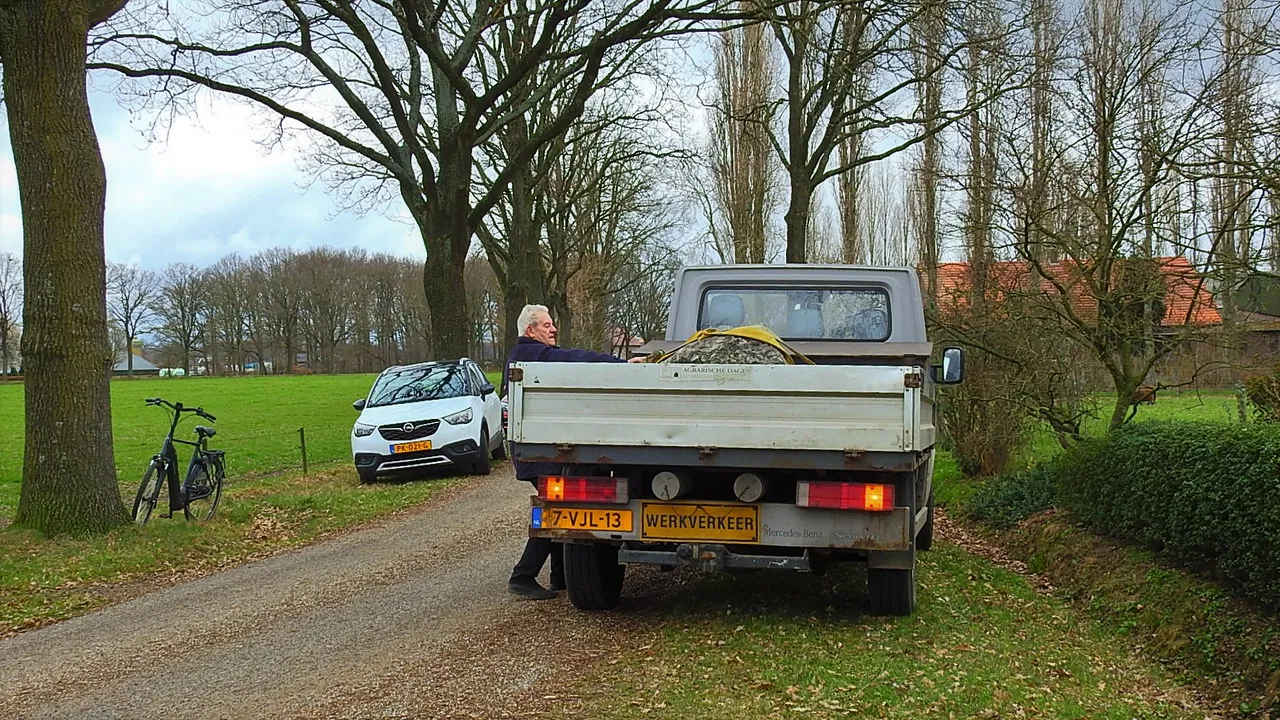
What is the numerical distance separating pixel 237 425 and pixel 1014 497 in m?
28.1

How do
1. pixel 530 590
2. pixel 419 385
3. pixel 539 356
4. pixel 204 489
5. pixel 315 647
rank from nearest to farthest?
pixel 315 647, pixel 539 356, pixel 530 590, pixel 204 489, pixel 419 385

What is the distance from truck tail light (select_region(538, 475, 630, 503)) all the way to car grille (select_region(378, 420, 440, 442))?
9.01 meters

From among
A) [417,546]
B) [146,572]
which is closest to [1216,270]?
[417,546]

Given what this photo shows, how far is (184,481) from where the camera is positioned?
10.6 m

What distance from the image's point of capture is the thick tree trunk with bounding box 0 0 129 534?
9.15 metres

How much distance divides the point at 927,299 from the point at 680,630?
6.92m

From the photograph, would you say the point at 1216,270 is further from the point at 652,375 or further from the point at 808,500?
the point at 652,375

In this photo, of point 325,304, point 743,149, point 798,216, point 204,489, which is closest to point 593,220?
point 743,149

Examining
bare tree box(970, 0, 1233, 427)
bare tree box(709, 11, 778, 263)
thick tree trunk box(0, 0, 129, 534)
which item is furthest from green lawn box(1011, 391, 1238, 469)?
bare tree box(709, 11, 778, 263)

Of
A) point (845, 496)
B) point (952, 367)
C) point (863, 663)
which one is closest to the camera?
point (863, 663)

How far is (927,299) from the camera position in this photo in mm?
12062

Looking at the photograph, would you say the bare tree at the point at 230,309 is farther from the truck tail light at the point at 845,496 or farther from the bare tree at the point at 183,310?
the truck tail light at the point at 845,496

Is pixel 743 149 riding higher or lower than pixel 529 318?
higher

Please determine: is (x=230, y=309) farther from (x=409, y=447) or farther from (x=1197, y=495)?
(x=1197, y=495)
